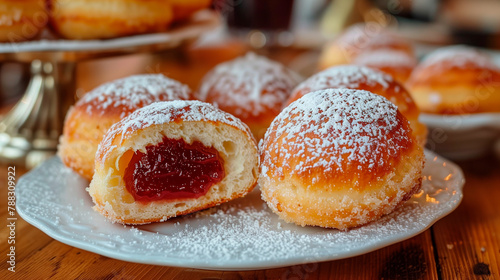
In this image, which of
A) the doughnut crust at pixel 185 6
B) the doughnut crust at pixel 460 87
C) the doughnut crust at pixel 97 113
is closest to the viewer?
the doughnut crust at pixel 97 113

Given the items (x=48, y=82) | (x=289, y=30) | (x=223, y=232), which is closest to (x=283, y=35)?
(x=289, y=30)

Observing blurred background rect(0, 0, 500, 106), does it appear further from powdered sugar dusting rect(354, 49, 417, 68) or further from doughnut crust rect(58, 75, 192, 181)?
doughnut crust rect(58, 75, 192, 181)

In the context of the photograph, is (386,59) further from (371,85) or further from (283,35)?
(283,35)

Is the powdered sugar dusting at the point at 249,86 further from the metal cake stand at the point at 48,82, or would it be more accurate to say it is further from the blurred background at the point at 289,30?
the blurred background at the point at 289,30

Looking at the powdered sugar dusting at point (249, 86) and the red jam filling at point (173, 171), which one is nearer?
the red jam filling at point (173, 171)

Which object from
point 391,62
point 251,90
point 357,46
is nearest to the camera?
point 251,90

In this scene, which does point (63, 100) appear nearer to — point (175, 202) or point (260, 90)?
point (260, 90)

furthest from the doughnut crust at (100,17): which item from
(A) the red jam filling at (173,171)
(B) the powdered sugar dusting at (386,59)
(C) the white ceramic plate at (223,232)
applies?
(B) the powdered sugar dusting at (386,59)
